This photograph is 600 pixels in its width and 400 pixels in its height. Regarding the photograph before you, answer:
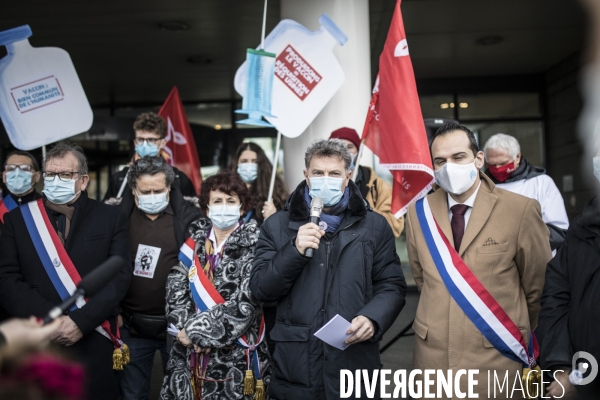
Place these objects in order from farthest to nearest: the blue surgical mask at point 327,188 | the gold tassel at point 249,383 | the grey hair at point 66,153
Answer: the grey hair at point 66,153, the gold tassel at point 249,383, the blue surgical mask at point 327,188

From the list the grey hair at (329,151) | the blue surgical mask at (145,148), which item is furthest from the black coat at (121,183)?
the grey hair at (329,151)

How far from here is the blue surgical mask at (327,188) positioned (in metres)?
A: 3.12

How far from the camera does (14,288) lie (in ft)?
11.6

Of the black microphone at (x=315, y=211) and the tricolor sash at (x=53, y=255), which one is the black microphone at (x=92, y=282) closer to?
the black microphone at (x=315, y=211)

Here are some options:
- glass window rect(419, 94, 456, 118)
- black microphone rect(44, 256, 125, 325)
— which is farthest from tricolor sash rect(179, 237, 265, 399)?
glass window rect(419, 94, 456, 118)

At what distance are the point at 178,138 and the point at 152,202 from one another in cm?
290

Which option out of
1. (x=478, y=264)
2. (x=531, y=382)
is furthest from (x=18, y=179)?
(x=531, y=382)

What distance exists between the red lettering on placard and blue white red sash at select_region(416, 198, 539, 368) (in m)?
2.26

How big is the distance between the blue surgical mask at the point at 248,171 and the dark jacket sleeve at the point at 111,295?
1.36m

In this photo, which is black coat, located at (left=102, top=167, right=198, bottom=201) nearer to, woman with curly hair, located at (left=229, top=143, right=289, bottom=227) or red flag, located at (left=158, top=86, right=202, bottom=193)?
woman with curly hair, located at (left=229, top=143, right=289, bottom=227)

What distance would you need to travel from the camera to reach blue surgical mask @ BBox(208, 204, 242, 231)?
373 centimetres

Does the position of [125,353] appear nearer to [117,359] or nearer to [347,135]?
[117,359]

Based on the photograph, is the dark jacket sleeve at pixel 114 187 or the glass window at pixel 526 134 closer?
the dark jacket sleeve at pixel 114 187

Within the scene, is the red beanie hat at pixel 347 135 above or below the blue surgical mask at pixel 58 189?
above
